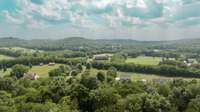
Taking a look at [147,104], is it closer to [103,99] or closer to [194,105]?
[194,105]

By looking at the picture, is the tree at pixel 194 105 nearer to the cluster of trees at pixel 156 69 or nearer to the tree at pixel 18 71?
the cluster of trees at pixel 156 69

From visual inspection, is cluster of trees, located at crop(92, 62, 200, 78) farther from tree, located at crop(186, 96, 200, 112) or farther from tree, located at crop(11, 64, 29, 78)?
tree, located at crop(186, 96, 200, 112)

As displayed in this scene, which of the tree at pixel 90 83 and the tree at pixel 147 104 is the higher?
the tree at pixel 90 83

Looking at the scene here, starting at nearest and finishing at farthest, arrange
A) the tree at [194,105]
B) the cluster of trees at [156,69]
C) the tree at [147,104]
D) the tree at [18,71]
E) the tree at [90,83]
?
1. the tree at [194,105]
2. the tree at [147,104]
3. the tree at [90,83]
4. the tree at [18,71]
5. the cluster of trees at [156,69]

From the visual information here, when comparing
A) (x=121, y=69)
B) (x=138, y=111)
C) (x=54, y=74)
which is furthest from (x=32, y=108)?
(x=121, y=69)

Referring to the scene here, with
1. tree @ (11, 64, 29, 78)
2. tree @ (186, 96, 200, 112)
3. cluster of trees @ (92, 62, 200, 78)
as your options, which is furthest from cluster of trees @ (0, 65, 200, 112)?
cluster of trees @ (92, 62, 200, 78)

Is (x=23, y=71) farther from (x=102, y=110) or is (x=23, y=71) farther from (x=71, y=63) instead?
(x=102, y=110)

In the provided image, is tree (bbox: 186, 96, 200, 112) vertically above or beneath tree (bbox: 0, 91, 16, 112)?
above

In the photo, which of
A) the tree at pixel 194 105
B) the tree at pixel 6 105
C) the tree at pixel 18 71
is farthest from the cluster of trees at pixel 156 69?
the tree at pixel 6 105
